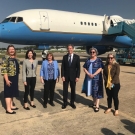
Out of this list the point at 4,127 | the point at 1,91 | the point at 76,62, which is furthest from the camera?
the point at 1,91

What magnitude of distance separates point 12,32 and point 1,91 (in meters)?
7.81

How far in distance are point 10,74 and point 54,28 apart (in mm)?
10956

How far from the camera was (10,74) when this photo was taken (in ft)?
16.3

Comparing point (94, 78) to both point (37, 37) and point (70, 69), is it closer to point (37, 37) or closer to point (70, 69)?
point (70, 69)

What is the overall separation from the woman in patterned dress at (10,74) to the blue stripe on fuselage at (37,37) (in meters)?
9.56

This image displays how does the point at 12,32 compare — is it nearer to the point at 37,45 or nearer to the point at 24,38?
the point at 24,38

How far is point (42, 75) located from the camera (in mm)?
5527

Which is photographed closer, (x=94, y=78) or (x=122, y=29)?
(x=94, y=78)

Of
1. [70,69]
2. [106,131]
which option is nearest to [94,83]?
[70,69]

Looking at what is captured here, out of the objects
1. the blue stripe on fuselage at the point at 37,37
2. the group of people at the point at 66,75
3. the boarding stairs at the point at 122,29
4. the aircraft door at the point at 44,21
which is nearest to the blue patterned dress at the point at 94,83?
the group of people at the point at 66,75

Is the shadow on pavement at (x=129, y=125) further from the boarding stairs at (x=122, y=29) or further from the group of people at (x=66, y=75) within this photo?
the boarding stairs at (x=122, y=29)

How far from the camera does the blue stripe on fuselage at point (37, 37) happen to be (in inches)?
551

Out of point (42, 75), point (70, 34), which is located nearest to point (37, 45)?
point (70, 34)

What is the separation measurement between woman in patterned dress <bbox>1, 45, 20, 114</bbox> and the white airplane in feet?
31.4
